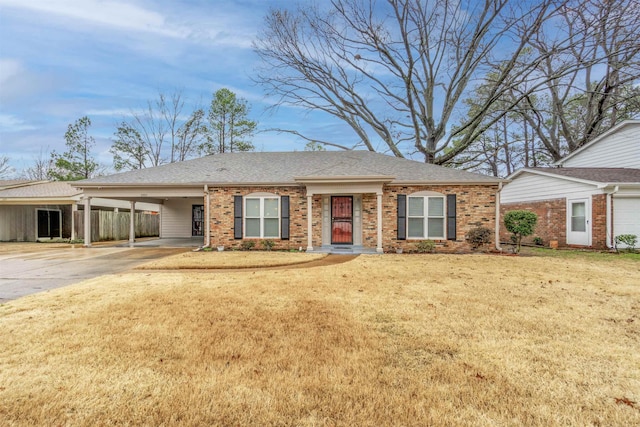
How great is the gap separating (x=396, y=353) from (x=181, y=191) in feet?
37.8

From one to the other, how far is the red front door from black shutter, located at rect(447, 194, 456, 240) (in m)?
3.65

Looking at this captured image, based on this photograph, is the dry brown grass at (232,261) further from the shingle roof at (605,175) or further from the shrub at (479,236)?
the shingle roof at (605,175)

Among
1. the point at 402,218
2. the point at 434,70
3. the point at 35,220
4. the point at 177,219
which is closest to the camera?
the point at 402,218

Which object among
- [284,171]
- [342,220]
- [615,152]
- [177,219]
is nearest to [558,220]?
[615,152]

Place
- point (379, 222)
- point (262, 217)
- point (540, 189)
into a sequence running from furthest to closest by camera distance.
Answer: point (540, 189), point (262, 217), point (379, 222)

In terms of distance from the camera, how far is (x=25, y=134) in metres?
29.1

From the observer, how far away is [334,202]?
40.7 feet

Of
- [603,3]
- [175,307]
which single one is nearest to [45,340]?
[175,307]

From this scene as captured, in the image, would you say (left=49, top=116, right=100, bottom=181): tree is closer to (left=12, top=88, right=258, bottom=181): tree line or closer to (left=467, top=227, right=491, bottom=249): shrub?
(left=12, top=88, right=258, bottom=181): tree line

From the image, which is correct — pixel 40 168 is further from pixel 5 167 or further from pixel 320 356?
pixel 320 356

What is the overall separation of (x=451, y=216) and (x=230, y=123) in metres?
19.8

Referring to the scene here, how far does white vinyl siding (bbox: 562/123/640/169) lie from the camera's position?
14589 mm

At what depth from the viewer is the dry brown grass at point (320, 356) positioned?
218cm

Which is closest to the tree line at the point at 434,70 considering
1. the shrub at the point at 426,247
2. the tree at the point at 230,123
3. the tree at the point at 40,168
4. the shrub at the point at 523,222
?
the tree at the point at 230,123
